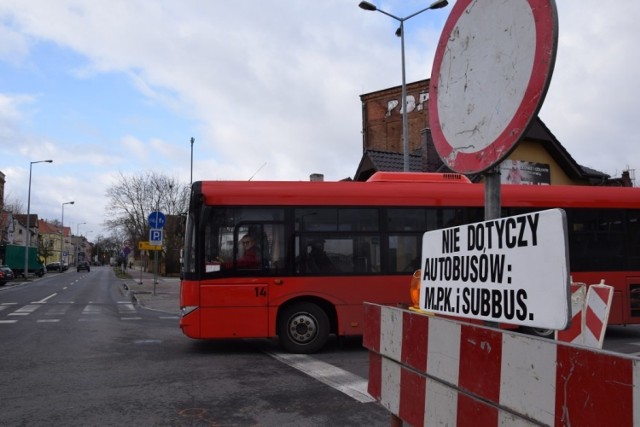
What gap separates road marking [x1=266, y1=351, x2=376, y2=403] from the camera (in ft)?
20.6

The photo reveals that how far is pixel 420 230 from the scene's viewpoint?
9.62m

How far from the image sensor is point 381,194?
9.53m

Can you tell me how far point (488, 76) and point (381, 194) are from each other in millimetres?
7106

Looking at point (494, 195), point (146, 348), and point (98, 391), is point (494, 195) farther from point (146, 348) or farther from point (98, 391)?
point (146, 348)

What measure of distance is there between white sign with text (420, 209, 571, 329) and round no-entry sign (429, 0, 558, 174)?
1.09 ft

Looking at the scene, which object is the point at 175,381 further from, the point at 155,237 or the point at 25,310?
the point at 155,237

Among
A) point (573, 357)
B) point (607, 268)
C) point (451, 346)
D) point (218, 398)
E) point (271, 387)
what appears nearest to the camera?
point (573, 357)

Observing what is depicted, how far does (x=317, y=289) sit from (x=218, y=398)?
3.39 meters

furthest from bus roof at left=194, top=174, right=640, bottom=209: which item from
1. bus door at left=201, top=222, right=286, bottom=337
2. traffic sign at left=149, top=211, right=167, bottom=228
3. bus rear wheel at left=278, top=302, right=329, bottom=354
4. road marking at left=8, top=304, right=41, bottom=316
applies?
traffic sign at left=149, top=211, right=167, bottom=228

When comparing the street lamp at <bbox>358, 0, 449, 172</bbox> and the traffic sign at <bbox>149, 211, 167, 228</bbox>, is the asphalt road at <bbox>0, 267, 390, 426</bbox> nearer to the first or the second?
the street lamp at <bbox>358, 0, 449, 172</bbox>

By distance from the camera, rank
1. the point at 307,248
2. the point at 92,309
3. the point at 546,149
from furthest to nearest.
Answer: the point at 546,149 < the point at 92,309 < the point at 307,248

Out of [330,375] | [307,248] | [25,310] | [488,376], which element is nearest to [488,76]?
[488,376]

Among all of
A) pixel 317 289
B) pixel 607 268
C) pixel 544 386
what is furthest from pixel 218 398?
pixel 607 268

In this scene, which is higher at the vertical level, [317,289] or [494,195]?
[494,195]
